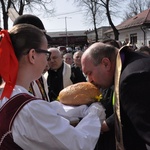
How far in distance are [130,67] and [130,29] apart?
30449 millimetres

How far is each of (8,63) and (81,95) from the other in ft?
2.19

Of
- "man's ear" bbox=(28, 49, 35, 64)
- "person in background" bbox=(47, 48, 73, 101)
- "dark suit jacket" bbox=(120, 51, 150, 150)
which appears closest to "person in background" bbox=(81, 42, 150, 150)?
"dark suit jacket" bbox=(120, 51, 150, 150)

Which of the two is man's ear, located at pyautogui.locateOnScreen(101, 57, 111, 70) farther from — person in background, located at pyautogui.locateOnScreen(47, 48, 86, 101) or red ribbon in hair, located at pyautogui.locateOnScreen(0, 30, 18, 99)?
person in background, located at pyautogui.locateOnScreen(47, 48, 86, 101)

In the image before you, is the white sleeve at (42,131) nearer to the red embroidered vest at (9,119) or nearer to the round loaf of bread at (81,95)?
the red embroidered vest at (9,119)

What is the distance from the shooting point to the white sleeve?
4.74ft

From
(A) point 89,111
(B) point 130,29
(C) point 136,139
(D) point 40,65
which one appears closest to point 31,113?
(D) point 40,65

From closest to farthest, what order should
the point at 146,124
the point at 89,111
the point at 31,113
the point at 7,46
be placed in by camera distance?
the point at 146,124 → the point at 31,113 → the point at 7,46 → the point at 89,111

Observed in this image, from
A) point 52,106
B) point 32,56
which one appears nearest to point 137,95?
point 52,106

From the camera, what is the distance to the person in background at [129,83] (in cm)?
135

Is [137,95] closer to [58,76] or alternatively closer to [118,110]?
[118,110]

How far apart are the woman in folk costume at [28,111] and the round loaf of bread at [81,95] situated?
0.26m

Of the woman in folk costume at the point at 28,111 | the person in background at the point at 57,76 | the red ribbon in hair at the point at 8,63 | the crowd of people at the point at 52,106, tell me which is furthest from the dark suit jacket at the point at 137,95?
the person in background at the point at 57,76

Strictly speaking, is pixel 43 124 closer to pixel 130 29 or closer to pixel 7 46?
pixel 7 46

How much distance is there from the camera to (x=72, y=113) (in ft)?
6.47
